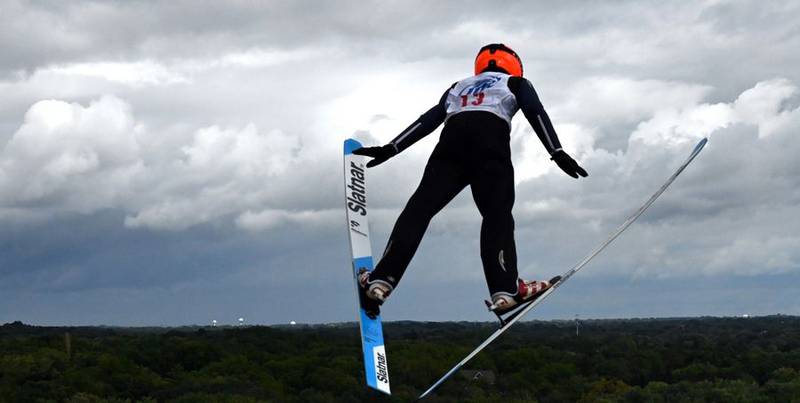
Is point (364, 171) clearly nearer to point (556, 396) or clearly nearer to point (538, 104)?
point (538, 104)

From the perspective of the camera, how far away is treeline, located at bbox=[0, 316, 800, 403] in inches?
4117

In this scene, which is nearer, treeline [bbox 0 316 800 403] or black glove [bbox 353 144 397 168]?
black glove [bbox 353 144 397 168]

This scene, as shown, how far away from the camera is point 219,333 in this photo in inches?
6678

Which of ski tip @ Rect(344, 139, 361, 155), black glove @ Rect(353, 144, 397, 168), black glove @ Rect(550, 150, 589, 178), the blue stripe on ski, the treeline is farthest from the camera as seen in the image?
the treeline

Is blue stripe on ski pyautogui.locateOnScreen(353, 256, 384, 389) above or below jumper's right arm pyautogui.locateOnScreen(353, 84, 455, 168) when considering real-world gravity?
below

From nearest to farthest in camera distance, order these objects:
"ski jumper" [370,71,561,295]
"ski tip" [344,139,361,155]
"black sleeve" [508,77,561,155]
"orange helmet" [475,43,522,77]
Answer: "black sleeve" [508,77,561,155] → "ski jumper" [370,71,561,295] → "orange helmet" [475,43,522,77] → "ski tip" [344,139,361,155]

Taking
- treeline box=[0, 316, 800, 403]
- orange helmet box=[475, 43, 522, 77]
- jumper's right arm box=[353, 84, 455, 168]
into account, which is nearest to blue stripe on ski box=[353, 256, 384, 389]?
jumper's right arm box=[353, 84, 455, 168]

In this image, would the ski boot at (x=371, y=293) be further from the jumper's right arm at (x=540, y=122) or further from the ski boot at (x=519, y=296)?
the jumper's right arm at (x=540, y=122)

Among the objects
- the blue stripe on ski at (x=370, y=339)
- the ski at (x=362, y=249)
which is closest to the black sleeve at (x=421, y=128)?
the ski at (x=362, y=249)

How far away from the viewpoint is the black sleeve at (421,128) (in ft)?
31.4

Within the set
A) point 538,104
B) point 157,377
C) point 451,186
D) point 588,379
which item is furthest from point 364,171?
point 588,379

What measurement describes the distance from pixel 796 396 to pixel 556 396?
91.4 ft

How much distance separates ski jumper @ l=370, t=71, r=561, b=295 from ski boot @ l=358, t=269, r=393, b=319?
0.06m

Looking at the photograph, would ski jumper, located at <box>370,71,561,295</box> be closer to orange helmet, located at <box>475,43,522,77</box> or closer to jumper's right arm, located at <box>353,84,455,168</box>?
orange helmet, located at <box>475,43,522,77</box>
